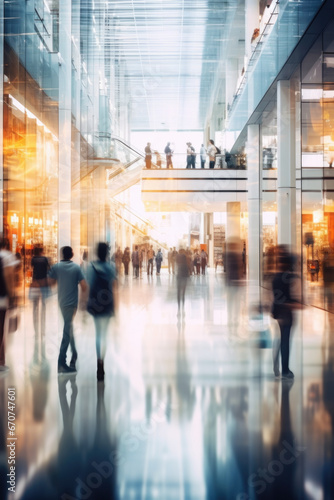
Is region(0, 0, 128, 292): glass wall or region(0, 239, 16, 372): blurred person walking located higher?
region(0, 0, 128, 292): glass wall

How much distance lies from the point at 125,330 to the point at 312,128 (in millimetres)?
16002

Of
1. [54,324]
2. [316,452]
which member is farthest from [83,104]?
[316,452]

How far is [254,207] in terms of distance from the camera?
27.7 metres

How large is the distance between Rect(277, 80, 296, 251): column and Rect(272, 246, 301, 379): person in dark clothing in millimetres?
12595

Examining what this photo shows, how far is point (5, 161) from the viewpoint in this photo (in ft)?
57.9

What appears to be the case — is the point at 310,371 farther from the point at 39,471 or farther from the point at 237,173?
the point at 237,173

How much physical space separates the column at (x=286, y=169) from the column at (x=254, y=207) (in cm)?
687

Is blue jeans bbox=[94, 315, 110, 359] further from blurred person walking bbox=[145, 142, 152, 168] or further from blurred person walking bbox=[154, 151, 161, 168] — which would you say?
blurred person walking bbox=[154, 151, 161, 168]

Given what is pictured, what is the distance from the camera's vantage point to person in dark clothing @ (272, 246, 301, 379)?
23.9 ft

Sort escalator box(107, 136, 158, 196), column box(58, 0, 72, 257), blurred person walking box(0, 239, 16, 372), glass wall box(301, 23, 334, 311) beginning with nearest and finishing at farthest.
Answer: blurred person walking box(0, 239, 16, 372) → glass wall box(301, 23, 334, 311) → column box(58, 0, 72, 257) → escalator box(107, 136, 158, 196)

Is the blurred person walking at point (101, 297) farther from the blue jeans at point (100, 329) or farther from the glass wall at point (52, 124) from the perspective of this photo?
the glass wall at point (52, 124)

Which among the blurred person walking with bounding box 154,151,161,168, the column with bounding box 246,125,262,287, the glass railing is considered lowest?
the column with bounding box 246,125,262,287

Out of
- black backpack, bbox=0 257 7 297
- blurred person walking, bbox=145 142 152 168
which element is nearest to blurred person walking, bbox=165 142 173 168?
blurred person walking, bbox=145 142 152 168

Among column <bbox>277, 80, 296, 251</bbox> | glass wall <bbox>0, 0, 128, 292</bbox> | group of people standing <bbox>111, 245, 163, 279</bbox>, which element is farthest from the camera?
group of people standing <bbox>111, 245, 163, 279</bbox>
